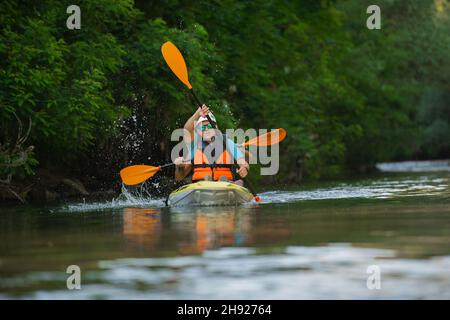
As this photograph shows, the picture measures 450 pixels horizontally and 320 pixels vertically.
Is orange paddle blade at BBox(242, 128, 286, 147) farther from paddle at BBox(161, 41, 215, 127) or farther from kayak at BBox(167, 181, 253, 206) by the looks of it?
kayak at BBox(167, 181, 253, 206)

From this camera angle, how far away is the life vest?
17656 mm

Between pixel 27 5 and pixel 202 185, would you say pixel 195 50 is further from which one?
pixel 202 185

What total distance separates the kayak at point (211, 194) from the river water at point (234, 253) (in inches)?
25.6

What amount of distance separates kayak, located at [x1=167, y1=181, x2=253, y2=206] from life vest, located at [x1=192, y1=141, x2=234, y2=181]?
0.59 m

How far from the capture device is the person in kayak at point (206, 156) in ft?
58.0

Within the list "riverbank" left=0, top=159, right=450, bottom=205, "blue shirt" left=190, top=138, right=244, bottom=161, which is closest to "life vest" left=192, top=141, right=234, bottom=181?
"blue shirt" left=190, top=138, right=244, bottom=161

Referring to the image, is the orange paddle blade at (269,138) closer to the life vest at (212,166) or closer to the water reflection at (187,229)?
the life vest at (212,166)

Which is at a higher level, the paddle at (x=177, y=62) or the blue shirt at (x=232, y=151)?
the paddle at (x=177, y=62)

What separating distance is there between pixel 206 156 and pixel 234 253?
7.99 metres

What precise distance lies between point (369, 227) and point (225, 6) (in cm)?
1561

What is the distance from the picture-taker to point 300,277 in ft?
26.9

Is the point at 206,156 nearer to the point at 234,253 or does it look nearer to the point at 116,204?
the point at 116,204

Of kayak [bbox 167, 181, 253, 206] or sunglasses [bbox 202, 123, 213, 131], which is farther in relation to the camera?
sunglasses [bbox 202, 123, 213, 131]

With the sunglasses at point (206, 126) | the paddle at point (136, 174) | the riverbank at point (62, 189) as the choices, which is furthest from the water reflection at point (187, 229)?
the riverbank at point (62, 189)
